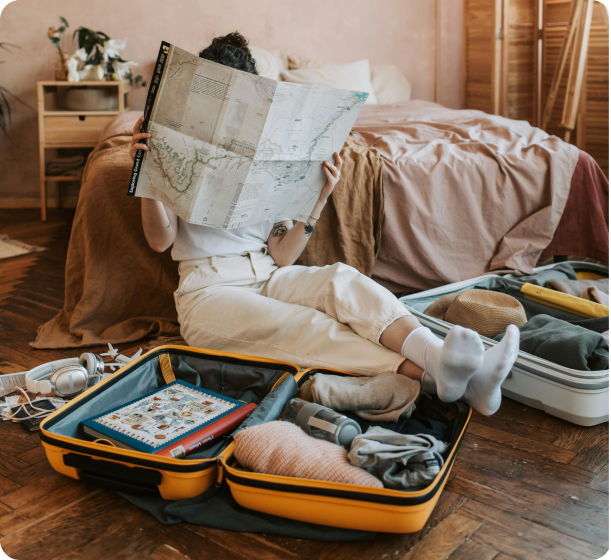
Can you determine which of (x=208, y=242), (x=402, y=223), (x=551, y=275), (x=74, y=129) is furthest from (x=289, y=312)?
(x=74, y=129)

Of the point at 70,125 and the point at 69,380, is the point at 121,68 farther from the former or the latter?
the point at 69,380

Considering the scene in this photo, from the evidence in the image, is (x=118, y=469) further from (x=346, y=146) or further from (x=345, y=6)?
(x=345, y=6)

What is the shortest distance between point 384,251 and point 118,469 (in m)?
1.21

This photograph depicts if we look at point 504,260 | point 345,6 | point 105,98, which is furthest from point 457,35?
point 504,260

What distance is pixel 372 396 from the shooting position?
1124 millimetres

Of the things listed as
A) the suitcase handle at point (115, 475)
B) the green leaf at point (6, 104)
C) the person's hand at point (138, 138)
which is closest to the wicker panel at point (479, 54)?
the green leaf at point (6, 104)

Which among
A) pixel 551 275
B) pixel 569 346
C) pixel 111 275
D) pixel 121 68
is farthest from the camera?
pixel 121 68

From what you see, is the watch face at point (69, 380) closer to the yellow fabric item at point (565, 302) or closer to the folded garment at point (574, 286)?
the yellow fabric item at point (565, 302)

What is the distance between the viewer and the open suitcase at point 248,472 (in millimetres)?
871

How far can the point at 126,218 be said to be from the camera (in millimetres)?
1713

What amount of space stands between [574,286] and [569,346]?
1.79 ft

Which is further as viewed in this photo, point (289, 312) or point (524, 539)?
point (289, 312)

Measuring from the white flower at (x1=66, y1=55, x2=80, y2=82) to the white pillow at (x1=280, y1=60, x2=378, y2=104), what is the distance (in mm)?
1113

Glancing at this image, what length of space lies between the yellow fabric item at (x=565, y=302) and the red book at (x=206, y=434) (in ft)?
3.06
